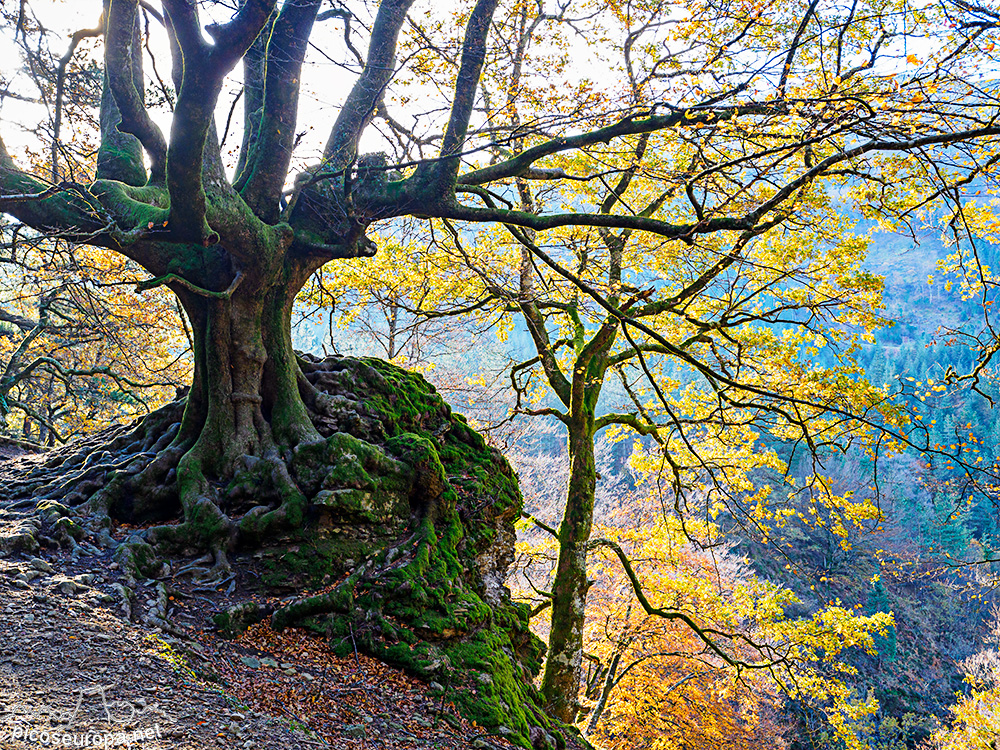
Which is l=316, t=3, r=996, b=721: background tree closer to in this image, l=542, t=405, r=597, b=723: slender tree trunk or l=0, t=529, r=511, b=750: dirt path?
l=542, t=405, r=597, b=723: slender tree trunk

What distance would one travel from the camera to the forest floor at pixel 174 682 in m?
2.48

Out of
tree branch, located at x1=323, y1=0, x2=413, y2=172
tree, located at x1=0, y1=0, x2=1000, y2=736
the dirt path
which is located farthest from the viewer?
tree branch, located at x1=323, y1=0, x2=413, y2=172

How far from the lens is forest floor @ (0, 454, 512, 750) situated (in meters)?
2.48

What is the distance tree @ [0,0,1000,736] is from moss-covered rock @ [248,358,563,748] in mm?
392

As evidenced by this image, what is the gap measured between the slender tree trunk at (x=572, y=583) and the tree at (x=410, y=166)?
59mm

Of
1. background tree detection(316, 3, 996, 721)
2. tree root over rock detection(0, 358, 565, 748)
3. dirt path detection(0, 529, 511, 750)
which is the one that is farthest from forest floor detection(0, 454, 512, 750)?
background tree detection(316, 3, 996, 721)

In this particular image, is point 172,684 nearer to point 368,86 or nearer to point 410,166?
point 410,166

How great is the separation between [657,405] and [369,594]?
730 cm

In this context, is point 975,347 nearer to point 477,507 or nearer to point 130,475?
point 477,507

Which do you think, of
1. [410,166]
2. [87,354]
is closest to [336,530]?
[410,166]

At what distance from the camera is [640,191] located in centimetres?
1022

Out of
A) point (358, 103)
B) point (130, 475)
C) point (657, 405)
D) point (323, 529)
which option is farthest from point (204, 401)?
point (657, 405)

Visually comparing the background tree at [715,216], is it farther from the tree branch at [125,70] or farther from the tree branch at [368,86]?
the tree branch at [125,70]

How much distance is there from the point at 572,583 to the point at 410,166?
651 cm
